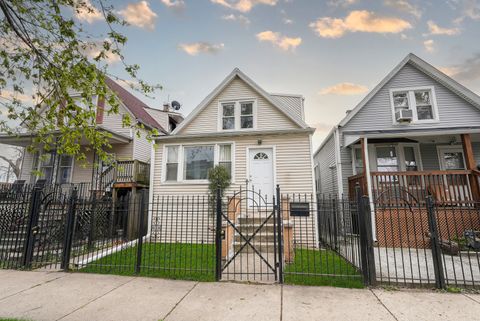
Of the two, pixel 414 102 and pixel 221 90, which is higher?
pixel 221 90

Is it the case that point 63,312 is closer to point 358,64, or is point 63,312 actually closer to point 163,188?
point 163,188

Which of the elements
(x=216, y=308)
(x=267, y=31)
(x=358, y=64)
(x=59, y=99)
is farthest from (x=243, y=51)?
(x=216, y=308)

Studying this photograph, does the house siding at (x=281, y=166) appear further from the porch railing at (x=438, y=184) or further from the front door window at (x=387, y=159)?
the front door window at (x=387, y=159)

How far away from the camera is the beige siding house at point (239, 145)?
30.4ft

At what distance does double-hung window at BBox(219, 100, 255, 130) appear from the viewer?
10.3 metres

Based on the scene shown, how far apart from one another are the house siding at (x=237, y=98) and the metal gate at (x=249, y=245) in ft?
10.9

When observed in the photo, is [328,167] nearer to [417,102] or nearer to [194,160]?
[417,102]

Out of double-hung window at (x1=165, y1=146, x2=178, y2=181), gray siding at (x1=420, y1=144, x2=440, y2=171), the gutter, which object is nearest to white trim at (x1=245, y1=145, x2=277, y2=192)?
the gutter

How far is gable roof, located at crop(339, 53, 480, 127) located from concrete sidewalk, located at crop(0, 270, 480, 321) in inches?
315

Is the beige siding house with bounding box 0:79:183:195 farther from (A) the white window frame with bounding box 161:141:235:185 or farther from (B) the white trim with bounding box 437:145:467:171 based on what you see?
(B) the white trim with bounding box 437:145:467:171

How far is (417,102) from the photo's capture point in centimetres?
1024

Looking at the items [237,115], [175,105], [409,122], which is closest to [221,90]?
[237,115]

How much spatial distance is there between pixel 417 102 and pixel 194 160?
1046 cm

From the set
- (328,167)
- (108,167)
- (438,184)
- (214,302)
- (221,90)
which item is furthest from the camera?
(328,167)
